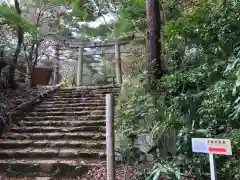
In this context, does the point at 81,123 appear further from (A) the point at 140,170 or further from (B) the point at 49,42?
(B) the point at 49,42

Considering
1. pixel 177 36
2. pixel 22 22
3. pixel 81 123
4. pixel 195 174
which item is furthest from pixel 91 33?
pixel 195 174

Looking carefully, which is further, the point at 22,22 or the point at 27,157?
the point at 22,22

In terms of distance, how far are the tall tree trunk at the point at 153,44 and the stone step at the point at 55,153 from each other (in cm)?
141

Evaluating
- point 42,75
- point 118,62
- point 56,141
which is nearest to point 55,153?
point 56,141

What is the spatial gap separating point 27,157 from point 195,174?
9.47ft

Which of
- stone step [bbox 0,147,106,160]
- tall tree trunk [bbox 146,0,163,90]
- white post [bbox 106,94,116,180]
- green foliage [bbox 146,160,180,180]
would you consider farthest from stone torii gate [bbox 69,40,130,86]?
green foliage [bbox 146,160,180,180]

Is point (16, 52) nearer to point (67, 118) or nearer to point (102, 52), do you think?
point (67, 118)

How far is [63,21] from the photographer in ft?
37.6

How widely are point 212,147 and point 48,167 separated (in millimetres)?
2827

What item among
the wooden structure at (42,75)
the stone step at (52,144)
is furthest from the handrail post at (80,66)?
the stone step at (52,144)

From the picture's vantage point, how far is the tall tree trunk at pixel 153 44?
4.85 metres

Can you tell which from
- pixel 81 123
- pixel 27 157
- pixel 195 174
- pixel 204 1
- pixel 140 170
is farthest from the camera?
pixel 81 123

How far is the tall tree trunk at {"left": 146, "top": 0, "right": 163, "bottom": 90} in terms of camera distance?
4852 mm

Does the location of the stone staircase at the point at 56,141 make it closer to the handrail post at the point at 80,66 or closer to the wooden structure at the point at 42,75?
the handrail post at the point at 80,66
